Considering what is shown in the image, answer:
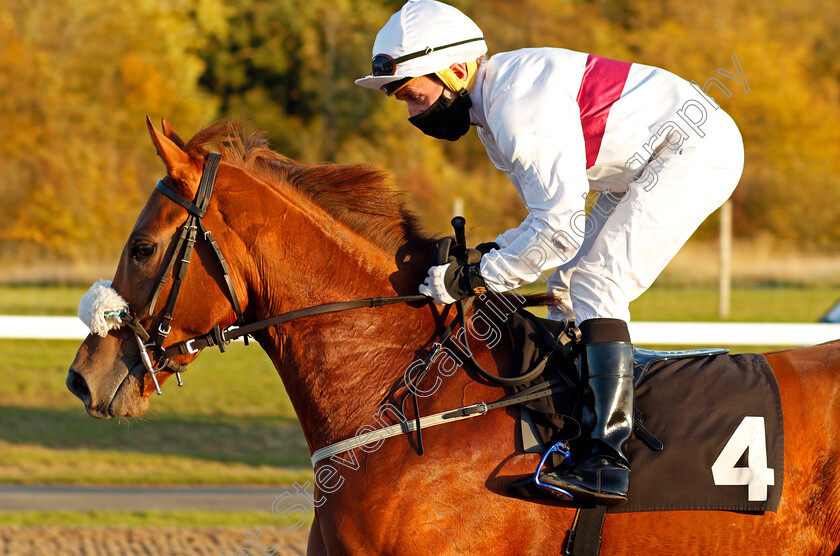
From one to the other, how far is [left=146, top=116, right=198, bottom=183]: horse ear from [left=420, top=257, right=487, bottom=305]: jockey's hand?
757 mm

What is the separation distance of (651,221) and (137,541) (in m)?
3.50

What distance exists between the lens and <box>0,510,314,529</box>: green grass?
503 cm

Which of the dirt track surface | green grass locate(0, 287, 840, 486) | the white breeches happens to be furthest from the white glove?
green grass locate(0, 287, 840, 486)

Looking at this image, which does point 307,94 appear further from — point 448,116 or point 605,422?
point 605,422

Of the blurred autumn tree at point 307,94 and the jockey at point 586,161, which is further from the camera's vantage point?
the blurred autumn tree at point 307,94

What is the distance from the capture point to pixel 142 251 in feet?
8.05

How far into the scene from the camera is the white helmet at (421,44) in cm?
248

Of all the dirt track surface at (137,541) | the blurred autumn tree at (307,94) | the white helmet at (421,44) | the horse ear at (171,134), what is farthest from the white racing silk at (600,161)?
the blurred autumn tree at (307,94)

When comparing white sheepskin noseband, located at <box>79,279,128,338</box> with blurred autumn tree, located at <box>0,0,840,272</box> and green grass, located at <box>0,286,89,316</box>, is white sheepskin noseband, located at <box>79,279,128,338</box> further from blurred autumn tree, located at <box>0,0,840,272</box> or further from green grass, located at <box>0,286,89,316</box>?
blurred autumn tree, located at <box>0,0,840,272</box>

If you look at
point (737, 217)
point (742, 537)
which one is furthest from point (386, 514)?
point (737, 217)

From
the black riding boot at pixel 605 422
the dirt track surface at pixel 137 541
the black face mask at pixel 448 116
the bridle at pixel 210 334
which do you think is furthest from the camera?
the dirt track surface at pixel 137 541

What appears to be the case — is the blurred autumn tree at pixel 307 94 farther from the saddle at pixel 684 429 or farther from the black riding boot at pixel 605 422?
the black riding boot at pixel 605 422

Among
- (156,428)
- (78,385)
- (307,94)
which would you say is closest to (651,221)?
(78,385)

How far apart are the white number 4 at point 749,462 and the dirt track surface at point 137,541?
276 cm
